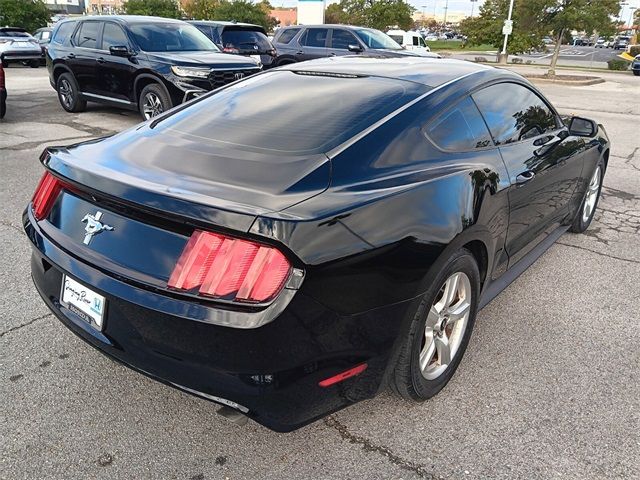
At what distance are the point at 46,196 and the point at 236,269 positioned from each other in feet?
3.90

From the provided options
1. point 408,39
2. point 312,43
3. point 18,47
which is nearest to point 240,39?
point 312,43

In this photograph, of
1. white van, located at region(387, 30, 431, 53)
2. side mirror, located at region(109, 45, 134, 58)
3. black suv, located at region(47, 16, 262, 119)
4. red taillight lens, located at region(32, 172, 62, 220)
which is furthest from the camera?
white van, located at region(387, 30, 431, 53)

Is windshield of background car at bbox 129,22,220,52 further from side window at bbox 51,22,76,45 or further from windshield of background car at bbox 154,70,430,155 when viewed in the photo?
windshield of background car at bbox 154,70,430,155

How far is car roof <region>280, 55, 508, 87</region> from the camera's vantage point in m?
2.87

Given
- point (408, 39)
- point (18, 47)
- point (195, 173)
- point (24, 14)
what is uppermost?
point (24, 14)

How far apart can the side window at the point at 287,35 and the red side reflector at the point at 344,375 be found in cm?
1361

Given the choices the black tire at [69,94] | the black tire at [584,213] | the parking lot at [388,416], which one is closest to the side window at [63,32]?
the black tire at [69,94]

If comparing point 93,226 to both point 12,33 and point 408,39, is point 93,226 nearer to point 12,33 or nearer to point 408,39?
point 408,39

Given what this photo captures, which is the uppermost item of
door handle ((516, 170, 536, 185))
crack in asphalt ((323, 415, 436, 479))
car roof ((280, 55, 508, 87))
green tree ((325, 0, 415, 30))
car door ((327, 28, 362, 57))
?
green tree ((325, 0, 415, 30))

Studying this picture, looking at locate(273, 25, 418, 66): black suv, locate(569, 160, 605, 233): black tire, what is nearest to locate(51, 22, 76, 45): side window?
locate(273, 25, 418, 66): black suv

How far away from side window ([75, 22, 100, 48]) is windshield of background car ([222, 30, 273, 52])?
10.4 ft

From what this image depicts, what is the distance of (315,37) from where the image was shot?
13961 millimetres

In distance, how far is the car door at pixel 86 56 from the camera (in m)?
9.42

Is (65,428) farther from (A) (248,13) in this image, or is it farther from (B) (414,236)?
(A) (248,13)
